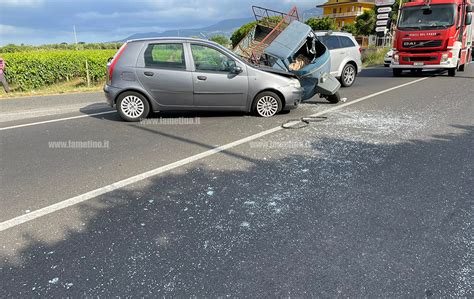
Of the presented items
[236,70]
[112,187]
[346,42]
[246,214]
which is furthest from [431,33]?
[112,187]

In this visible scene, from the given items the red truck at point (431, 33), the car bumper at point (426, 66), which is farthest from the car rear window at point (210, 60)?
the car bumper at point (426, 66)

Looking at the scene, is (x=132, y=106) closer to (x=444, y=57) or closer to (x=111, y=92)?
(x=111, y=92)

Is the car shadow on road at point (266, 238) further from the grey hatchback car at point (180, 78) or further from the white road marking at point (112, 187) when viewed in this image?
the grey hatchback car at point (180, 78)

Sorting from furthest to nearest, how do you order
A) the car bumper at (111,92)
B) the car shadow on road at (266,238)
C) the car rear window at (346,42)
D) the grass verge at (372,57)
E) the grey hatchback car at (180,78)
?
the grass verge at (372,57) < the car rear window at (346,42) < the car bumper at (111,92) < the grey hatchback car at (180,78) < the car shadow on road at (266,238)

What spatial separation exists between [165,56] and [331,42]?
7.04 m

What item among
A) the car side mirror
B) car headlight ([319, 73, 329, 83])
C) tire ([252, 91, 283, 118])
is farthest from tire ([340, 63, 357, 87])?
the car side mirror

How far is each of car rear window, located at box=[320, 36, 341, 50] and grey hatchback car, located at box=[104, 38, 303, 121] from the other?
5489mm

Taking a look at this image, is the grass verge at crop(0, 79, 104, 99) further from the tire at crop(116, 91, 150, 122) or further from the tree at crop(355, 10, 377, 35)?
the tree at crop(355, 10, 377, 35)

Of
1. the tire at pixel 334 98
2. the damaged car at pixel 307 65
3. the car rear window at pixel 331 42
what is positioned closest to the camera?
the damaged car at pixel 307 65

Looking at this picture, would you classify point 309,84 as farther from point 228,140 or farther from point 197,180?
point 197,180

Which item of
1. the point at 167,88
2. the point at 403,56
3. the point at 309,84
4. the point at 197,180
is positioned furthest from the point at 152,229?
the point at 403,56

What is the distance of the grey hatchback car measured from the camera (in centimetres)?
668

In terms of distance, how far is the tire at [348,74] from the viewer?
1191cm

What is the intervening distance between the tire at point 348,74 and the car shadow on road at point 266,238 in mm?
8055
